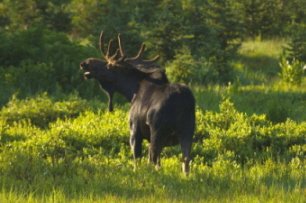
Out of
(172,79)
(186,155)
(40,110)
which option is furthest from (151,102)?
(172,79)

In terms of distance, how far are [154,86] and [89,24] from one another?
18075 millimetres

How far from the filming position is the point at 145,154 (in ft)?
36.4

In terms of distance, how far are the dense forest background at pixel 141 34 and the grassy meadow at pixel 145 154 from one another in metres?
1.02

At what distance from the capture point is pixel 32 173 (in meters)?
8.45

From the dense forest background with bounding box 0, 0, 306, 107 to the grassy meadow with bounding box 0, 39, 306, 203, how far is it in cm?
102

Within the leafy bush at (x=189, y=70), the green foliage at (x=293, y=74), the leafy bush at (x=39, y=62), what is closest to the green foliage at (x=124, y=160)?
the leafy bush at (x=39, y=62)

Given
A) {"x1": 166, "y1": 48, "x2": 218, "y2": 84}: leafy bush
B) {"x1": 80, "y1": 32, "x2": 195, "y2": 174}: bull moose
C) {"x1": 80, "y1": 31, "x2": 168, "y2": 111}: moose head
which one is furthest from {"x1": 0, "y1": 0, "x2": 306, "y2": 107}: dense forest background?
{"x1": 80, "y1": 32, "x2": 195, "y2": 174}: bull moose

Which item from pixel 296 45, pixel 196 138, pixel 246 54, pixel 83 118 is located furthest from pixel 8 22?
pixel 196 138

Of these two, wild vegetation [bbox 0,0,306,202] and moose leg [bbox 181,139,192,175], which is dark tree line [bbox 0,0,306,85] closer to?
wild vegetation [bbox 0,0,306,202]

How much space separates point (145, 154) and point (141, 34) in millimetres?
11409

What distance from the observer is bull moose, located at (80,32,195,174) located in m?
8.64

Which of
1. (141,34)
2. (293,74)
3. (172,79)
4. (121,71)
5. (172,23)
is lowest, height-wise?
(172,79)

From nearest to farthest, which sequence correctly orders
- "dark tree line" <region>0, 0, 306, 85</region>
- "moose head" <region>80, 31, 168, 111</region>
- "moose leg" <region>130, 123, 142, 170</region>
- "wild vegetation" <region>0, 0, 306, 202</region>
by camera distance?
"wild vegetation" <region>0, 0, 306, 202</region> < "moose leg" <region>130, 123, 142, 170</region> < "moose head" <region>80, 31, 168, 111</region> < "dark tree line" <region>0, 0, 306, 85</region>

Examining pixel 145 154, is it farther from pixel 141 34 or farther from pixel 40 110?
pixel 141 34
